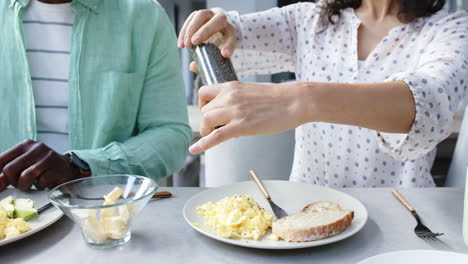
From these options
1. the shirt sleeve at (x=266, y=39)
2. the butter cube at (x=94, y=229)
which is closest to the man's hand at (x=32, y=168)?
the butter cube at (x=94, y=229)

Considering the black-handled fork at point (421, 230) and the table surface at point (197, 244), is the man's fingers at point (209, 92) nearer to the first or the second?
the table surface at point (197, 244)

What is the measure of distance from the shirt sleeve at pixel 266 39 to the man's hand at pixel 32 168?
0.68 metres

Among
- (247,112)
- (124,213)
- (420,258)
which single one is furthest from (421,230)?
(124,213)

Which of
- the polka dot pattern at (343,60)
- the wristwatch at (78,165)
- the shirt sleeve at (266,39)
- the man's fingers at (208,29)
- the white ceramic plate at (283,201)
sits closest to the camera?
the white ceramic plate at (283,201)

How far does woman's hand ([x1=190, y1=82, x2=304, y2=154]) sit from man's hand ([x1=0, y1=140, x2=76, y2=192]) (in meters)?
0.44

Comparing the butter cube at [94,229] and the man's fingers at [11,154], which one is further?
the man's fingers at [11,154]

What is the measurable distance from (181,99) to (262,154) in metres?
0.56

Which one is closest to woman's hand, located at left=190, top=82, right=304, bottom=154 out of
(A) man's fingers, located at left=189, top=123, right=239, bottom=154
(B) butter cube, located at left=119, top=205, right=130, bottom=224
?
(A) man's fingers, located at left=189, top=123, right=239, bottom=154

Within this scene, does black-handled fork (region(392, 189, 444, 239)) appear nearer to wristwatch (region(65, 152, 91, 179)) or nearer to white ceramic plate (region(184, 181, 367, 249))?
white ceramic plate (region(184, 181, 367, 249))

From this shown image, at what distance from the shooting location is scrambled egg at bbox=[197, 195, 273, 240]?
724 millimetres

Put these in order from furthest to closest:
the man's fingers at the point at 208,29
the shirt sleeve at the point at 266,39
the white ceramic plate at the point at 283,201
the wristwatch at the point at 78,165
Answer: the shirt sleeve at the point at 266,39 < the wristwatch at the point at 78,165 < the man's fingers at the point at 208,29 < the white ceramic plate at the point at 283,201

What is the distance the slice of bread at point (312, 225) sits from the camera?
2.28ft

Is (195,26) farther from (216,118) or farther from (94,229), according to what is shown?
(94,229)

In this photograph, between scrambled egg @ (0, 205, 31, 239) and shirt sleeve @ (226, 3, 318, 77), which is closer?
scrambled egg @ (0, 205, 31, 239)
